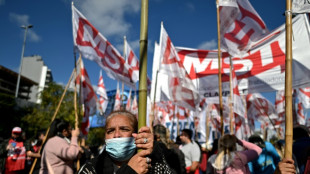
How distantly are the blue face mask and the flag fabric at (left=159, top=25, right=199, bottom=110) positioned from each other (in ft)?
13.3

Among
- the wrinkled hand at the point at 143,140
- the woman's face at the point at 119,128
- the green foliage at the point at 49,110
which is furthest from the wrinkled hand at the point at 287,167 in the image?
the green foliage at the point at 49,110

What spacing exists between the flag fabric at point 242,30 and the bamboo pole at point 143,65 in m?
3.76

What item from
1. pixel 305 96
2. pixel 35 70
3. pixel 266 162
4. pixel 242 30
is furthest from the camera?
pixel 35 70

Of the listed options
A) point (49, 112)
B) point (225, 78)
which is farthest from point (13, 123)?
point (225, 78)

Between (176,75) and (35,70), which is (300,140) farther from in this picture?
(35,70)

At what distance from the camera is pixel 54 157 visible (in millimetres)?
3256

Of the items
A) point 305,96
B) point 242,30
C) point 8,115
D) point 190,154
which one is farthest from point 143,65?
point 8,115

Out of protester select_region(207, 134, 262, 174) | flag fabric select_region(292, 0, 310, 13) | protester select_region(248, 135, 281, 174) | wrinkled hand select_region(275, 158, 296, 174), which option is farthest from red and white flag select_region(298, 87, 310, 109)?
wrinkled hand select_region(275, 158, 296, 174)

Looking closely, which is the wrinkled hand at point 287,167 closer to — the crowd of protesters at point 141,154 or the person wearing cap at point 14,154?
the crowd of protesters at point 141,154

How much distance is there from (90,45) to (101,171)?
434cm

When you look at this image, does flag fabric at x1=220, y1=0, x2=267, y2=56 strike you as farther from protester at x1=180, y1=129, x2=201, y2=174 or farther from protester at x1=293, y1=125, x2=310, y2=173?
protester at x1=293, y1=125, x2=310, y2=173

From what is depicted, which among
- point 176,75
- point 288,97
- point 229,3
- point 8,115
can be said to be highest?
point 229,3

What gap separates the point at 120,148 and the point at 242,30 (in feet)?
14.6

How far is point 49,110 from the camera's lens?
28.8 m
